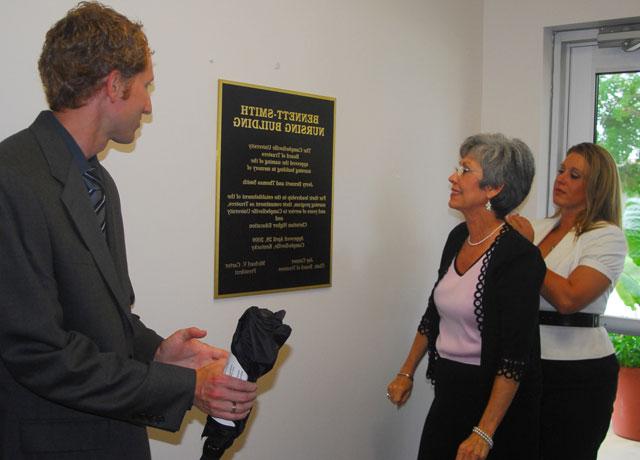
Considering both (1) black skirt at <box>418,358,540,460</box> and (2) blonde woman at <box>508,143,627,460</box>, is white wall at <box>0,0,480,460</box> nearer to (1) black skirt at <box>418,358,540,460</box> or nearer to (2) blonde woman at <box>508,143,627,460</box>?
(1) black skirt at <box>418,358,540,460</box>

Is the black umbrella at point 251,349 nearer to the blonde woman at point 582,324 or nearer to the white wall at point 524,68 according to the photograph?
the blonde woman at point 582,324

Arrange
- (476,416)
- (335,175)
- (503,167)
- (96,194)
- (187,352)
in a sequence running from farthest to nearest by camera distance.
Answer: (335,175)
(503,167)
(476,416)
(187,352)
(96,194)

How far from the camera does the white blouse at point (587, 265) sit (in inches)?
91.7

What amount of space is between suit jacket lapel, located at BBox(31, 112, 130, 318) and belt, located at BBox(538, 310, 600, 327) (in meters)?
1.65

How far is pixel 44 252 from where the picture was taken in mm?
1202

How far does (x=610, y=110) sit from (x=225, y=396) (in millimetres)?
2763

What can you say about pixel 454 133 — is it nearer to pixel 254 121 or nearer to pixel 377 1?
pixel 377 1

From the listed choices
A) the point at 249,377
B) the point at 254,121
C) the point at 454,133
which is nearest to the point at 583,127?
the point at 454,133

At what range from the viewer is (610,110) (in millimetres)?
3314

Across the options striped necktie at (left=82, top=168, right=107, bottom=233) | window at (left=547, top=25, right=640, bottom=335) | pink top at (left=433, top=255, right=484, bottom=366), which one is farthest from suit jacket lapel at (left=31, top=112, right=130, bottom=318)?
window at (left=547, top=25, right=640, bottom=335)

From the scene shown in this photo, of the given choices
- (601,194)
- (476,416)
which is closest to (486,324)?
(476,416)

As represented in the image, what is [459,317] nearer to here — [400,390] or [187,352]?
[400,390]

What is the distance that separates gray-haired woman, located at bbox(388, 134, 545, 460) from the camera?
2061 millimetres

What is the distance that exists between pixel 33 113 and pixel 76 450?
2.92ft
